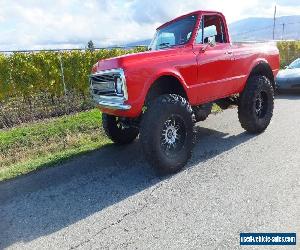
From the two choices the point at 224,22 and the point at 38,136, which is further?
the point at 38,136

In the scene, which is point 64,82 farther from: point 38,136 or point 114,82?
point 114,82

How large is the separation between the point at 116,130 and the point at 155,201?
2.46 m

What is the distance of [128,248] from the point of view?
11.0 ft

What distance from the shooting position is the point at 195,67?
543 cm

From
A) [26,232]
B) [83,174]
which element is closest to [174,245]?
[26,232]

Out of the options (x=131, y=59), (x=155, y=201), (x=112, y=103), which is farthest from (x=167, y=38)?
(x=155, y=201)

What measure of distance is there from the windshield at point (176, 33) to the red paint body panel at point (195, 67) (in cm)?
11

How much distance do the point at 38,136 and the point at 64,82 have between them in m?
3.60

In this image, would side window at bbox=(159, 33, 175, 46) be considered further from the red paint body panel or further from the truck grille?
A: the truck grille

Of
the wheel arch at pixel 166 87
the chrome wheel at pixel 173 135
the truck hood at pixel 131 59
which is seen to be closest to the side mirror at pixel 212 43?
the truck hood at pixel 131 59

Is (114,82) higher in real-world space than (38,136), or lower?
higher

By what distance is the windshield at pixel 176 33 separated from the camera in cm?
571

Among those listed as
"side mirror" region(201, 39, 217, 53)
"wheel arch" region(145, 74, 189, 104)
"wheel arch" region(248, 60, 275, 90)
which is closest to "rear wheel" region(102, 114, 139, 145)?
"wheel arch" region(145, 74, 189, 104)

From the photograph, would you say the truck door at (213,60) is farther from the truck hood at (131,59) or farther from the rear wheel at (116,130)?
the rear wheel at (116,130)
